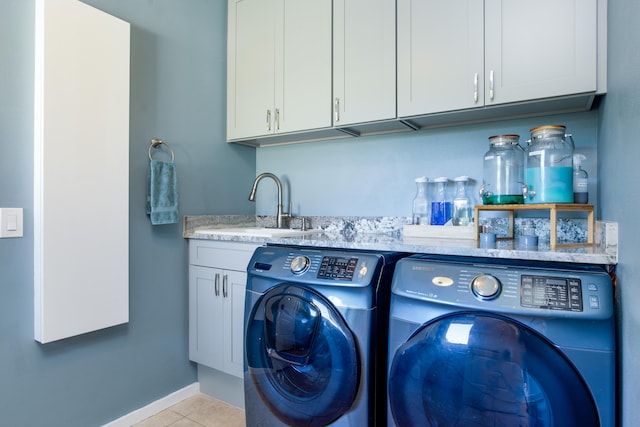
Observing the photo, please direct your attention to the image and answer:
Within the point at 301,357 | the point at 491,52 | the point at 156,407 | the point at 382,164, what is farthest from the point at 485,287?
the point at 156,407

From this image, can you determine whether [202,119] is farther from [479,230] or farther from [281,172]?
[479,230]

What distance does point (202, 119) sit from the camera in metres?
2.23

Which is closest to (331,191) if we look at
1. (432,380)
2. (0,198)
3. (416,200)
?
(416,200)

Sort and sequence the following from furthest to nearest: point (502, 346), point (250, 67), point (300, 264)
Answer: point (250, 67) < point (300, 264) < point (502, 346)

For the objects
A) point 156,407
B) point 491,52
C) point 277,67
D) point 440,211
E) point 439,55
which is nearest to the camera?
point 491,52

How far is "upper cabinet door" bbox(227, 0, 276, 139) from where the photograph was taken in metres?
2.16

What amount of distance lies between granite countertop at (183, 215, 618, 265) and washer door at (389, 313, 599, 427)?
286mm

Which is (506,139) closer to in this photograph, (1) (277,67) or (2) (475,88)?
(2) (475,88)

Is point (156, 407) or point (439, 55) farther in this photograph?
point (156, 407)

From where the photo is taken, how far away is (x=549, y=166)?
1.44 metres

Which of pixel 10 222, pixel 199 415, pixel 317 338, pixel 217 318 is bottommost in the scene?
pixel 199 415

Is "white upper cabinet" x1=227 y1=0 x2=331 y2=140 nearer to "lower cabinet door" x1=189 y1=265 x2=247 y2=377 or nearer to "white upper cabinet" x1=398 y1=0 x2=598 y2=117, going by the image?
"white upper cabinet" x1=398 y1=0 x2=598 y2=117

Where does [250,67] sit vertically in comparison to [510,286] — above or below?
above

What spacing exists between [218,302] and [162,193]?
2.22ft
